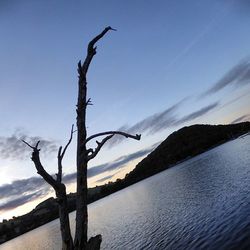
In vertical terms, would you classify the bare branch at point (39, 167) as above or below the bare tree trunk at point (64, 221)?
above

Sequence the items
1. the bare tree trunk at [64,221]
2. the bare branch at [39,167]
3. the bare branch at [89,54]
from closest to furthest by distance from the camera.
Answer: the bare branch at [39,167], the bare tree trunk at [64,221], the bare branch at [89,54]

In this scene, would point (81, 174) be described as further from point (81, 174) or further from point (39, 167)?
point (39, 167)

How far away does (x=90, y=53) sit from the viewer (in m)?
11.4

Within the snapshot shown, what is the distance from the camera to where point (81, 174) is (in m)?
10.8

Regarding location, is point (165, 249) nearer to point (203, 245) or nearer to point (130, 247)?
point (203, 245)

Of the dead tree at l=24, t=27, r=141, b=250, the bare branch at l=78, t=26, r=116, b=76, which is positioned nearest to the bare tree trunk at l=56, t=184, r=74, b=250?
the dead tree at l=24, t=27, r=141, b=250

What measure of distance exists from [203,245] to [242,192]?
2307 cm

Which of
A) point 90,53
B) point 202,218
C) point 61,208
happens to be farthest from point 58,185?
point 202,218

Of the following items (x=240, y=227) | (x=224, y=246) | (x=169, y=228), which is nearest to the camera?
(x=224, y=246)

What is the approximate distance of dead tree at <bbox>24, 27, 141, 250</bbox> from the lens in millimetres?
10352

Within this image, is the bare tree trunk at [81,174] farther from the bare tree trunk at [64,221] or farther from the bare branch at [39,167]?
the bare branch at [39,167]

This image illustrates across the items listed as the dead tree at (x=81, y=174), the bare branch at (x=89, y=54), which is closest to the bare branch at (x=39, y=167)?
the dead tree at (x=81, y=174)

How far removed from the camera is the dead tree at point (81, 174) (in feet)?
34.0

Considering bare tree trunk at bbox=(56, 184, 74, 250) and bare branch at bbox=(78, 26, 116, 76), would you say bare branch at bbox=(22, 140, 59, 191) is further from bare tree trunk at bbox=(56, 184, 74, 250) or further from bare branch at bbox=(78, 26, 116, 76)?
bare branch at bbox=(78, 26, 116, 76)
